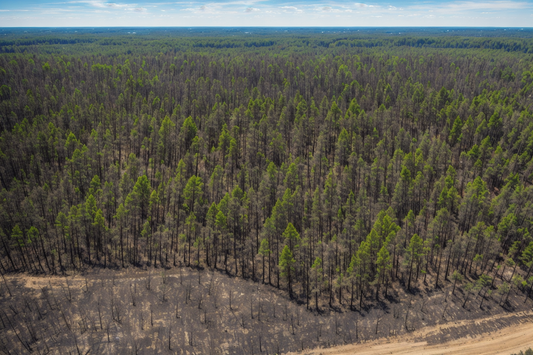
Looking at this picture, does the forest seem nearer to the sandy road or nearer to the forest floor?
the forest floor

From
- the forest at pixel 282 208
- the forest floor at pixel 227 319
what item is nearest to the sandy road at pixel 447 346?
the forest floor at pixel 227 319

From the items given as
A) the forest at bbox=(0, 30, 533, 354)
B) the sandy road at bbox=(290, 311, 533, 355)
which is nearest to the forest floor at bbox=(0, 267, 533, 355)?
the sandy road at bbox=(290, 311, 533, 355)

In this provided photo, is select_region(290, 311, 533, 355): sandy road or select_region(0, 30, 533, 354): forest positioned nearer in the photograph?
select_region(290, 311, 533, 355): sandy road

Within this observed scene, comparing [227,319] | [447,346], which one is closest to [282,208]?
[227,319]

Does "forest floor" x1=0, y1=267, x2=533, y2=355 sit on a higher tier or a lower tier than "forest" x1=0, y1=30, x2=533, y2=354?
lower

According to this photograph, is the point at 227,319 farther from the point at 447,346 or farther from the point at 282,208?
the point at 447,346

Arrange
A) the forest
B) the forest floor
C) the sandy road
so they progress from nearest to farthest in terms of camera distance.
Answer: the sandy road, the forest floor, the forest

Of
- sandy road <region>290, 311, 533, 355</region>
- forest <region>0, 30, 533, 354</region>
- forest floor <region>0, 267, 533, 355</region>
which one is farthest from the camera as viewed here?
forest <region>0, 30, 533, 354</region>
